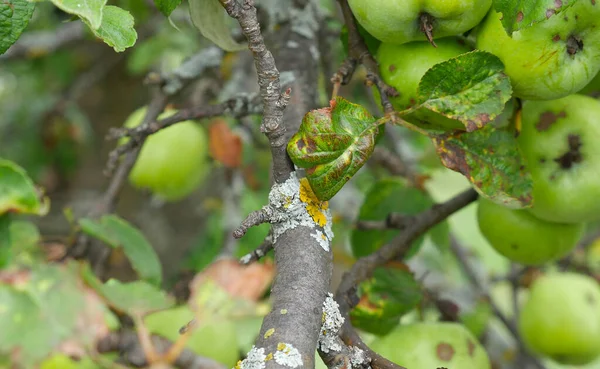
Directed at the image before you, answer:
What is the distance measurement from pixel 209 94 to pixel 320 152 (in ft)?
3.45

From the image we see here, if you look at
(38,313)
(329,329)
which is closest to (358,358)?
(329,329)

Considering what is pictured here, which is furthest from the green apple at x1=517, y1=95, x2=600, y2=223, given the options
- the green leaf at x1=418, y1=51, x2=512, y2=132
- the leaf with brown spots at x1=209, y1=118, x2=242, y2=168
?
the leaf with brown spots at x1=209, y1=118, x2=242, y2=168

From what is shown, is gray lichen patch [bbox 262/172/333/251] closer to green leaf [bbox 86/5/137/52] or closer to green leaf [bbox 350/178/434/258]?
green leaf [bbox 86/5/137/52]

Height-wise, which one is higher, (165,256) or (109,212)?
(109,212)

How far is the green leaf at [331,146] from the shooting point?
64cm

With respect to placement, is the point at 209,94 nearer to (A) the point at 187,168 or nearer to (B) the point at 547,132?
(A) the point at 187,168

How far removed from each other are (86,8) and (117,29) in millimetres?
102

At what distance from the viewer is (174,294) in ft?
3.97

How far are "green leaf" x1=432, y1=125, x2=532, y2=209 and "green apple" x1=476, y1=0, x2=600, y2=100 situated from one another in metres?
0.07

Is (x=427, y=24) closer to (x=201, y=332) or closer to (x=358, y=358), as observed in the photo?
(x=358, y=358)

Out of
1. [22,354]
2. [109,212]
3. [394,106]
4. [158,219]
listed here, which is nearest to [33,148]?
[158,219]

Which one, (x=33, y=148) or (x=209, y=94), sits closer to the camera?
(x=209, y=94)

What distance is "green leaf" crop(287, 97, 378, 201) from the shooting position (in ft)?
2.08

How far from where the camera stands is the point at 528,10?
643 mm
